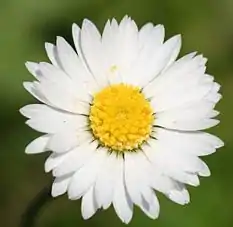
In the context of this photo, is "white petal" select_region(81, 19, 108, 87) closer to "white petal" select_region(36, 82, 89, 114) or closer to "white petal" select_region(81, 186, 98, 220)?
"white petal" select_region(36, 82, 89, 114)

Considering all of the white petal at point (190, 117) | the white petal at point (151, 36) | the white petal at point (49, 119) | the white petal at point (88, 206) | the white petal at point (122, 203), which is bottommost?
the white petal at point (122, 203)

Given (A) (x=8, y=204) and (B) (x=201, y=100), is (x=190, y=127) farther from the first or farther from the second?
(A) (x=8, y=204)

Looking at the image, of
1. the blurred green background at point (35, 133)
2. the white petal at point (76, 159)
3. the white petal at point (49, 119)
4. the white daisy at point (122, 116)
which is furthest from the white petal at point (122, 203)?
the blurred green background at point (35, 133)

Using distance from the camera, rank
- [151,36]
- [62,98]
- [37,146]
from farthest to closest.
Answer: [151,36] → [62,98] → [37,146]

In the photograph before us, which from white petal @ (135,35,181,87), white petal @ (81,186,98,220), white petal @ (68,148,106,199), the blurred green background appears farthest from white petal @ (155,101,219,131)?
the blurred green background

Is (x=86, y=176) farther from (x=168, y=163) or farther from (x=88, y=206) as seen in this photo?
(x=168, y=163)

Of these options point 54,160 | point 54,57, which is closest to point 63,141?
point 54,160

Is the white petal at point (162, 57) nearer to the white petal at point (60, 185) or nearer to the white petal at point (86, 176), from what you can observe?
the white petal at point (86, 176)
